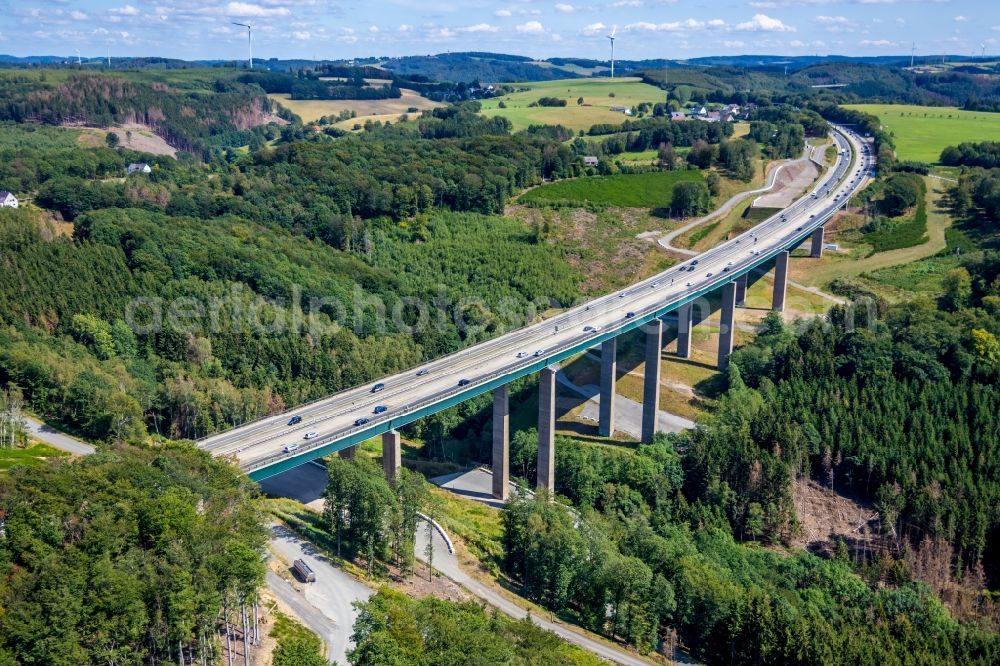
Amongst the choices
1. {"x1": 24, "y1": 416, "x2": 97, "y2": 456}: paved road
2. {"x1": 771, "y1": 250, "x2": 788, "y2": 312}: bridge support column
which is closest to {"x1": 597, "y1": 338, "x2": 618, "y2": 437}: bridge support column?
{"x1": 771, "y1": 250, "x2": 788, "y2": 312}: bridge support column

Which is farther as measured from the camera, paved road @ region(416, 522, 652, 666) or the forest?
paved road @ region(416, 522, 652, 666)

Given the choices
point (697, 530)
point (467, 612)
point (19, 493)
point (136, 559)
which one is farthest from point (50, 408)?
point (697, 530)

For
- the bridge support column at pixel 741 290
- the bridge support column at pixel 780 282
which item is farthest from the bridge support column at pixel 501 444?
the bridge support column at pixel 780 282

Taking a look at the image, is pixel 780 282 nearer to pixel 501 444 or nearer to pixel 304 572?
pixel 501 444

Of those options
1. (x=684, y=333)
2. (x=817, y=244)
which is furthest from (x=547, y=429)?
(x=817, y=244)

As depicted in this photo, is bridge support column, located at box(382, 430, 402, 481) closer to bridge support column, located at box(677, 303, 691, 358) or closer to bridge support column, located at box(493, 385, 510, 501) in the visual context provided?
bridge support column, located at box(493, 385, 510, 501)

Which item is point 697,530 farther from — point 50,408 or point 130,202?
point 130,202
